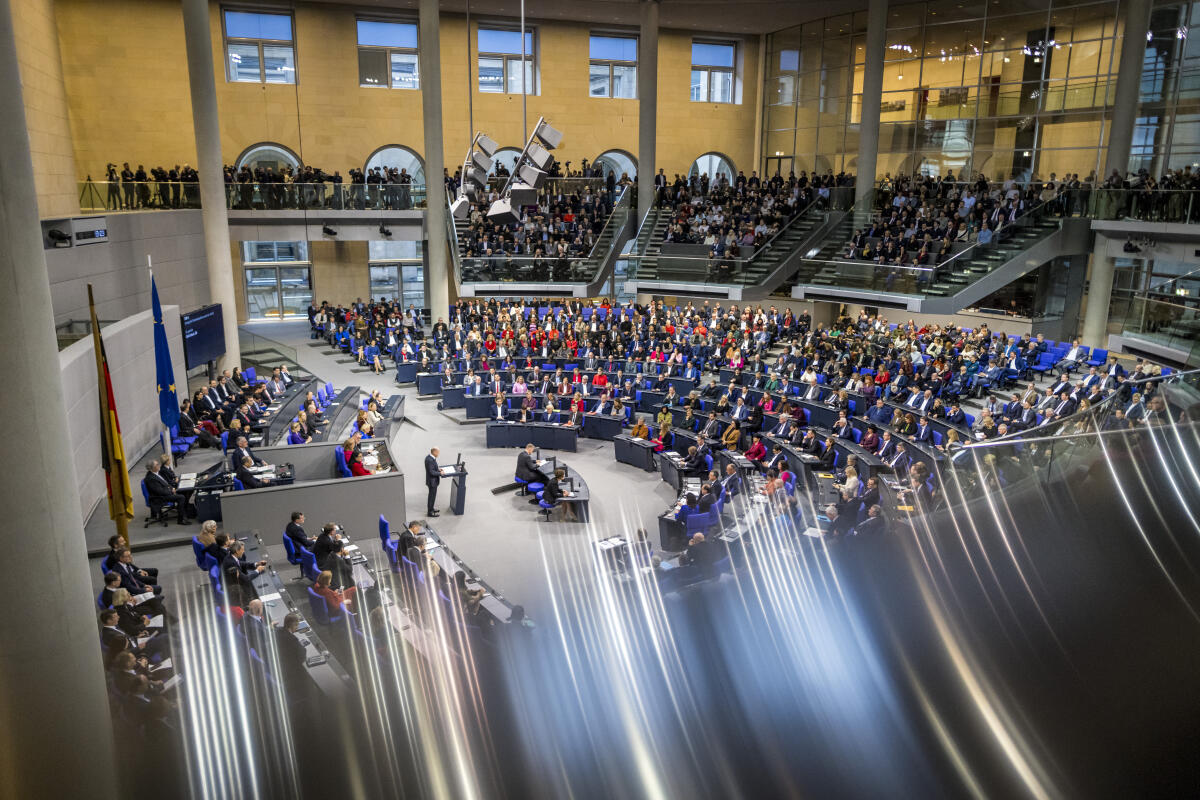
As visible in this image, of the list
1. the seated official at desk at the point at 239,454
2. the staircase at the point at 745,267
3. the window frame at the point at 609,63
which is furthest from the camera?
the window frame at the point at 609,63

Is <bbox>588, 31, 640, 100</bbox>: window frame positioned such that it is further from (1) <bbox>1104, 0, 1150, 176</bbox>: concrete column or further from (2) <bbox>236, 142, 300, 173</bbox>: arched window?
(1) <bbox>1104, 0, 1150, 176</bbox>: concrete column

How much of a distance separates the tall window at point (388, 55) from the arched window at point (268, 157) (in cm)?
394

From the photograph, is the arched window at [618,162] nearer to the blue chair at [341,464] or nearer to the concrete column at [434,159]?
the concrete column at [434,159]

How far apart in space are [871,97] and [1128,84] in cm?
756

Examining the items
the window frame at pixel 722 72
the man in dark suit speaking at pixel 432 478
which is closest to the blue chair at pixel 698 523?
the man in dark suit speaking at pixel 432 478

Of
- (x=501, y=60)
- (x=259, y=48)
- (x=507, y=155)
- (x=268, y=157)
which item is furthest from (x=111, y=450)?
(x=501, y=60)

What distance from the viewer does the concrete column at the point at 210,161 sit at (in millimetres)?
20266

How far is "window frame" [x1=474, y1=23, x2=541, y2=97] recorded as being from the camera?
105 ft

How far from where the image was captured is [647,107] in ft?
96.4

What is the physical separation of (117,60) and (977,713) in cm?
3264

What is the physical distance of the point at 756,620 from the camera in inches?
329

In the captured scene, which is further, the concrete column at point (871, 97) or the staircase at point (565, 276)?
the concrete column at point (871, 97)

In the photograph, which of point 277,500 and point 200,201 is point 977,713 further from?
point 200,201

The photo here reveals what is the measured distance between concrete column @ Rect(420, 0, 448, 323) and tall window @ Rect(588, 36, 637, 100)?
8.72m
